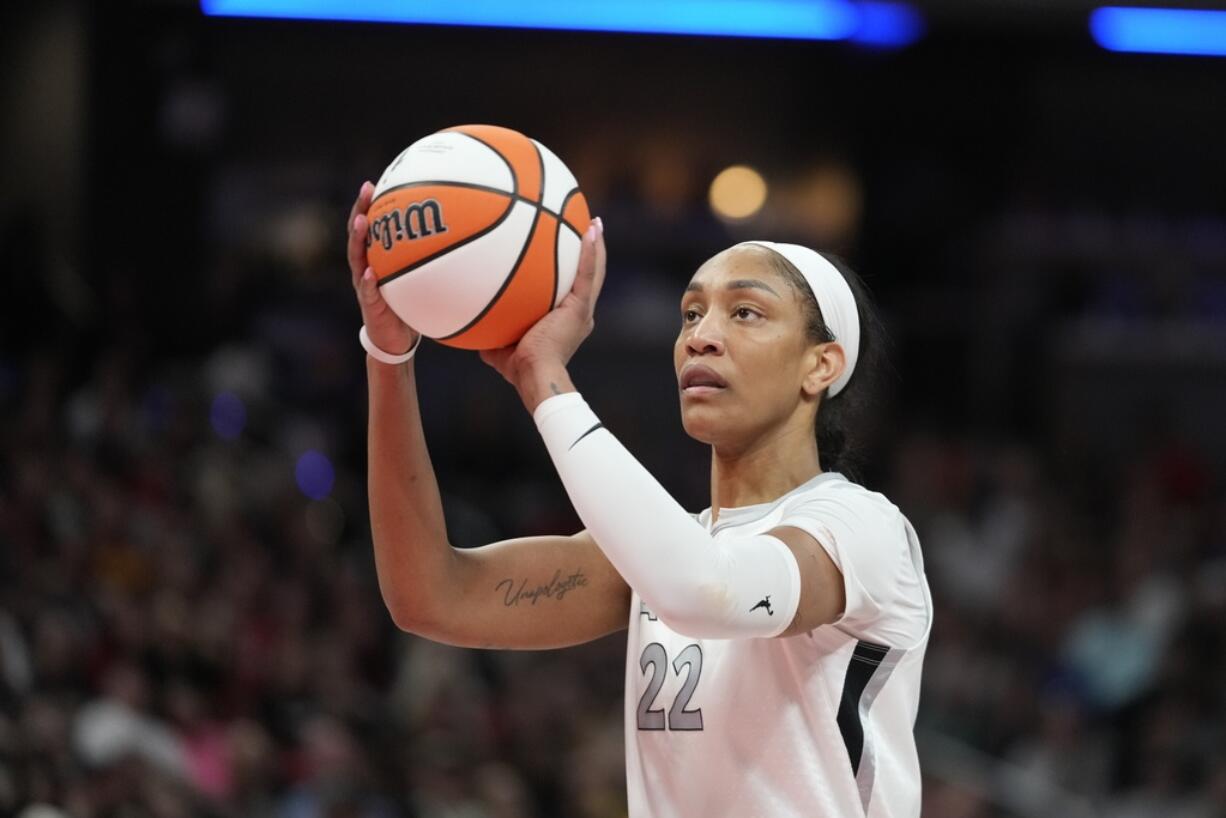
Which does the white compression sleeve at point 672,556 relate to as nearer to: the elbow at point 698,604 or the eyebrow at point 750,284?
the elbow at point 698,604

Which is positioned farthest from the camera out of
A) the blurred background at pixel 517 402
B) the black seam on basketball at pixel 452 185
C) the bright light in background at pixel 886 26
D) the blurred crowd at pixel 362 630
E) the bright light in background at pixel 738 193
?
the bright light in background at pixel 738 193

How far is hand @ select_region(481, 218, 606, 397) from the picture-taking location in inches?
123

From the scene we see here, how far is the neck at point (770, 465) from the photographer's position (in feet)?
11.2

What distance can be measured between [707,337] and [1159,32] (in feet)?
25.6

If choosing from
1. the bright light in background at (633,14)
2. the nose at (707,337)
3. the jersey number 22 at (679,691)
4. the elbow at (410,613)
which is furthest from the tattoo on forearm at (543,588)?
the bright light in background at (633,14)

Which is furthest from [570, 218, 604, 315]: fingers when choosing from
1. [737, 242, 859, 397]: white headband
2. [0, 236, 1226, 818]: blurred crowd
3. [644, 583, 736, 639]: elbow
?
[0, 236, 1226, 818]: blurred crowd

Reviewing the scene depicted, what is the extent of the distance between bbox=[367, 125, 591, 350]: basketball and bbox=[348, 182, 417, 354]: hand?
0.03 meters

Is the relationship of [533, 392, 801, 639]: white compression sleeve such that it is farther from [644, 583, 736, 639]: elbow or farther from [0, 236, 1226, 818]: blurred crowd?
[0, 236, 1226, 818]: blurred crowd

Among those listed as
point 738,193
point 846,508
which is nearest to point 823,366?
point 846,508

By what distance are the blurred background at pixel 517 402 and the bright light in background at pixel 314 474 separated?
35 millimetres

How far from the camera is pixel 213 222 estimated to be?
13.5 meters

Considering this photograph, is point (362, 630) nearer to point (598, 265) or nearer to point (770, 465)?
point (770, 465)

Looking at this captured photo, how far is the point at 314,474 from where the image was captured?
11.4 m

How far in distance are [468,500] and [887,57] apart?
5.36 m
